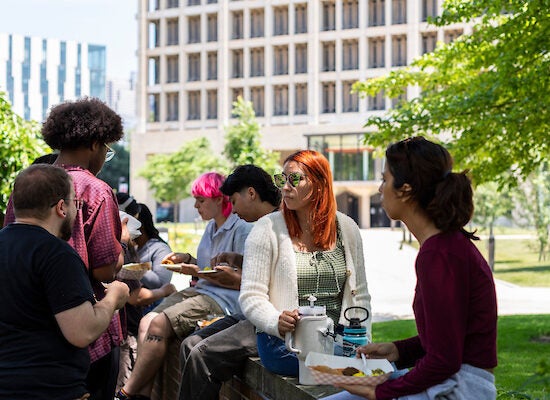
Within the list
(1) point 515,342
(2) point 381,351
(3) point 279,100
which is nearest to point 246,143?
(3) point 279,100

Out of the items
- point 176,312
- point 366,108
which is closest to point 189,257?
point 176,312

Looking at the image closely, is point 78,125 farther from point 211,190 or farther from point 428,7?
point 428,7

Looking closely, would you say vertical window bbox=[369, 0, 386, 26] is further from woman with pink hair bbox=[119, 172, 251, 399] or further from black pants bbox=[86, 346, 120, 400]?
black pants bbox=[86, 346, 120, 400]

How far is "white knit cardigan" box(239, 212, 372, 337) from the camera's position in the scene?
186 inches

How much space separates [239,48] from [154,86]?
9.47 m

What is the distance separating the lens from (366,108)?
86500 mm

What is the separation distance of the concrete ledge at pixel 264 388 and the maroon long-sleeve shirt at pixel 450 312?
0.84 m

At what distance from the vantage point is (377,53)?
88.4 meters

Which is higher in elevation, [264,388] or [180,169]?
[180,169]

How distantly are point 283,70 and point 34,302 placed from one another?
88345 mm

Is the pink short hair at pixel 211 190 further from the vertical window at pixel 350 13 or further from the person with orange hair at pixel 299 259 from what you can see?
the vertical window at pixel 350 13

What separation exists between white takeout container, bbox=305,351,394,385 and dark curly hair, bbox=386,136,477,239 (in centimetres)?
59

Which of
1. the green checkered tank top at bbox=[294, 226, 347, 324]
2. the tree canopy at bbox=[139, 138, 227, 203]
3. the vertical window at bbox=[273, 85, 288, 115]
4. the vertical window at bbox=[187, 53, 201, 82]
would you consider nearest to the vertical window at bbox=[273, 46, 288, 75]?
the vertical window at bbox=[273, 85, 288, 115]

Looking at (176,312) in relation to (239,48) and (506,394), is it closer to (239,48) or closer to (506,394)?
(506,394)
